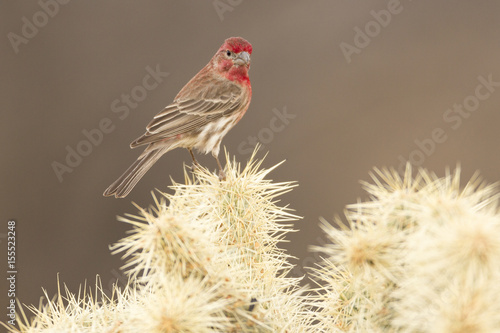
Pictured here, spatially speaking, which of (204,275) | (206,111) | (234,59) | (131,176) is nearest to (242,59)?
(234,59)

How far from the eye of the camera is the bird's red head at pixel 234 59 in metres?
2.41

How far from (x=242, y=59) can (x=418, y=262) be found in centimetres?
Result: 161

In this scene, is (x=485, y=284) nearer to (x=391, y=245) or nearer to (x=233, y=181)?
(x=391, y=245)

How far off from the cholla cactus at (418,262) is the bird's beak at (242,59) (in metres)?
1.27

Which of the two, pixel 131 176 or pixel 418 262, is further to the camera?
pixel 131 176

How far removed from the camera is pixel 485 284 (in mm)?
969

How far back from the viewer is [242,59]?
2.45m

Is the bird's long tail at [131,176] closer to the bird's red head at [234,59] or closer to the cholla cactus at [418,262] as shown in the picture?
the bird's red head at [234,59]

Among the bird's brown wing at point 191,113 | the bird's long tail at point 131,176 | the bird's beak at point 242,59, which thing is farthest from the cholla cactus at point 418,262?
the bird's beak at point 242,59

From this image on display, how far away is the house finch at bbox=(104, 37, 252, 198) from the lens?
2.27m

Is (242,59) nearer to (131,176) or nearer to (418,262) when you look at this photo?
(131,176)

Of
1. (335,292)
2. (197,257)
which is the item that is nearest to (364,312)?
(335,292)

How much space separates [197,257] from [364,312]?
42 centimetres

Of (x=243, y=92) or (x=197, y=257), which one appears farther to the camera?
(x=243, y=92)
